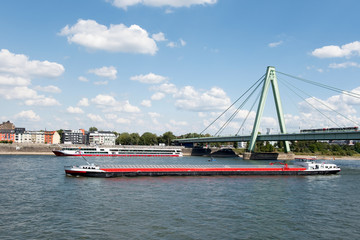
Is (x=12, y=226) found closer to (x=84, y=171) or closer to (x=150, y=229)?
(x=150, y=229)

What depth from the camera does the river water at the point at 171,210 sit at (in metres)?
22.4

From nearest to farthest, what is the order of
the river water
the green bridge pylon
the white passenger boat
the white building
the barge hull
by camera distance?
the river water < the barge hull < the green bridge pylon < the white passenger boat < the white building

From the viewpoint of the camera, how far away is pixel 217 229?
76.3ft

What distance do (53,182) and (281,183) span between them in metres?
35.3

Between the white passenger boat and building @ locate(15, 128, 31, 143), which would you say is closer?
the white passenger boat

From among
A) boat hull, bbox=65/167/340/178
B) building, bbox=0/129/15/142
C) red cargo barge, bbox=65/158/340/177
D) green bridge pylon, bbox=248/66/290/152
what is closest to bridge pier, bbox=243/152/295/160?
green bridge pylon, bbox=248/66/290/152

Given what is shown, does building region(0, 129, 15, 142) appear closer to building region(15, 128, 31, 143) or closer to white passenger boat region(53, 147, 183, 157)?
Result: building region(15, 128, 31, 143)

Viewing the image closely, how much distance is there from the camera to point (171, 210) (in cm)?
2862

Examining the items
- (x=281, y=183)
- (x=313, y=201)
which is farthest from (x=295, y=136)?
(x=313, y=201)

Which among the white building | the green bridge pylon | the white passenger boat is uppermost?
the green bridge pylon

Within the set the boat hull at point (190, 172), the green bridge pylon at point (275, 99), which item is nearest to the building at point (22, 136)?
the green bridge pylon at point (275, 99)

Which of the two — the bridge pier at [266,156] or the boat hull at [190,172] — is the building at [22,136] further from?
the boat hull at [190,172]

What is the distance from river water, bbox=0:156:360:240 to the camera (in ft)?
73.6

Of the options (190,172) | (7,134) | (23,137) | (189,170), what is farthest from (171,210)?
(23,137)
